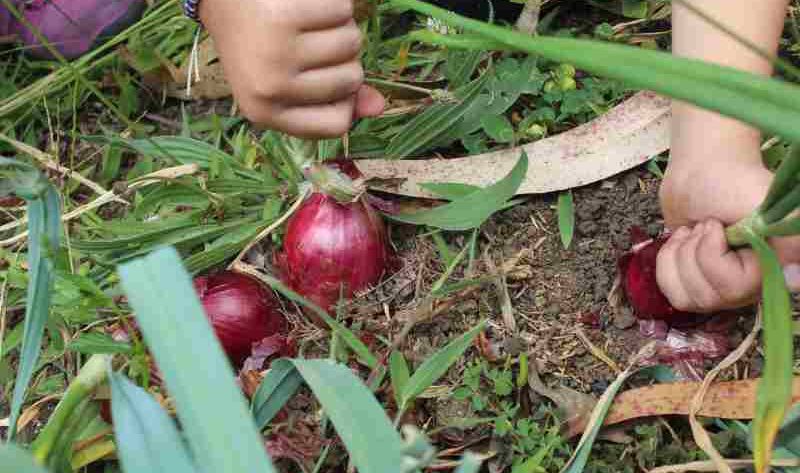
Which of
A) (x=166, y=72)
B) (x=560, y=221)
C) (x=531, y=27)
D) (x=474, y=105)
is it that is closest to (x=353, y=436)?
(x=560, y=221)

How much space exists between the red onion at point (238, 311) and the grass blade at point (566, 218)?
0.38 metres

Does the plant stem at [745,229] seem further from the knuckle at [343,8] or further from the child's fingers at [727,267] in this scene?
the knuckle at [343,8]

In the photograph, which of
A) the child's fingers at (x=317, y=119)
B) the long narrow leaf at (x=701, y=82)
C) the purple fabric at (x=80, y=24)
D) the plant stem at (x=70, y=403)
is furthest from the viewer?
the purple fabric at (x=80, y=24)

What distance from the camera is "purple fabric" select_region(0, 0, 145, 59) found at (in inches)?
58.6

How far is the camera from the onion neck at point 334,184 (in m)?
0.99

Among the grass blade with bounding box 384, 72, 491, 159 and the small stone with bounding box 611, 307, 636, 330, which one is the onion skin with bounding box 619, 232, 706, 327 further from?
the grass blade with bounding box 384, 72, 491, 159

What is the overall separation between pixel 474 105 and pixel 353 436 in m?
0.71

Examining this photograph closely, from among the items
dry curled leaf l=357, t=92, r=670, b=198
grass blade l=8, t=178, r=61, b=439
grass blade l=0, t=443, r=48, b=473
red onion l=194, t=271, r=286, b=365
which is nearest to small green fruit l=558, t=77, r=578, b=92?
dry curled leaf l=357, t=92, r=670, b=198

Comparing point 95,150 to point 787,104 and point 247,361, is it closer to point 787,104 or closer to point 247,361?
point 247,361

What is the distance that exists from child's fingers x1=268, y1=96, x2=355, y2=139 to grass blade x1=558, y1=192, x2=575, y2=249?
332 millimetres

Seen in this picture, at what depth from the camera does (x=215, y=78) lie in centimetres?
139

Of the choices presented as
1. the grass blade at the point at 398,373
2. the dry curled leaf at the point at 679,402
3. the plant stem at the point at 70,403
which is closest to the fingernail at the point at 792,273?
the dry curled leaf at the point at 679,402

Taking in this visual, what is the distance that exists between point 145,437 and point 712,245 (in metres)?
0.56

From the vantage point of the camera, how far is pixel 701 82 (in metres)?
0.41
